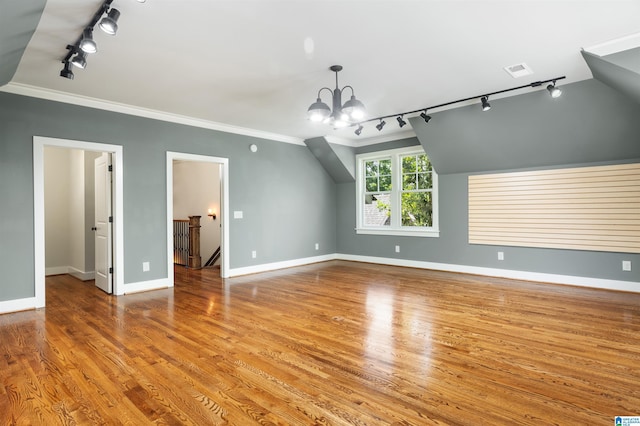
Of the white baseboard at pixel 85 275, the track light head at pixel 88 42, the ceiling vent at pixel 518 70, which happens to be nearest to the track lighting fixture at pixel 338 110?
the ceiling vent at pixel 518 70

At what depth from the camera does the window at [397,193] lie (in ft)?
22.8

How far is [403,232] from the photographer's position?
7215 mm

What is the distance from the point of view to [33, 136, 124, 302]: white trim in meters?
4.24

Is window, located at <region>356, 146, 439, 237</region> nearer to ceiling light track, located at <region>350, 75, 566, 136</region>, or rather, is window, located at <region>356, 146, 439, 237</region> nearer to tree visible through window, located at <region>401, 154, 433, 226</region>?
tree visible through window, located at <region>401, 154, 433, 226</region>

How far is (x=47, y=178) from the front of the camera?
21.7ft

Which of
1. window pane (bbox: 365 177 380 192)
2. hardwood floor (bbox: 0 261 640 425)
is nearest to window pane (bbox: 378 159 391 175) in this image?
window pane (bbox: 365 177 380 192)

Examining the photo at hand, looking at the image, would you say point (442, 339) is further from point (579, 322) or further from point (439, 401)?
point (579, 322)

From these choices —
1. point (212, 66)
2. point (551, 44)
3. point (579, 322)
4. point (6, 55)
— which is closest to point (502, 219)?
point (579, 322)

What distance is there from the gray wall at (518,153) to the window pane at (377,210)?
0.43 metres

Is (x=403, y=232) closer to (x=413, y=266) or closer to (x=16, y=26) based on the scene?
(x=413, y=266)

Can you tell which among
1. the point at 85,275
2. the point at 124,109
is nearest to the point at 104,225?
the point at 85,275

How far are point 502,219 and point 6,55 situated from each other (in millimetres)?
6745

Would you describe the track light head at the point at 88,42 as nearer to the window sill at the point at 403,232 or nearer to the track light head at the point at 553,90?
the track light head at the point at 553,90

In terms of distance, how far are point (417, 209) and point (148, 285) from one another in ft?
16.7
